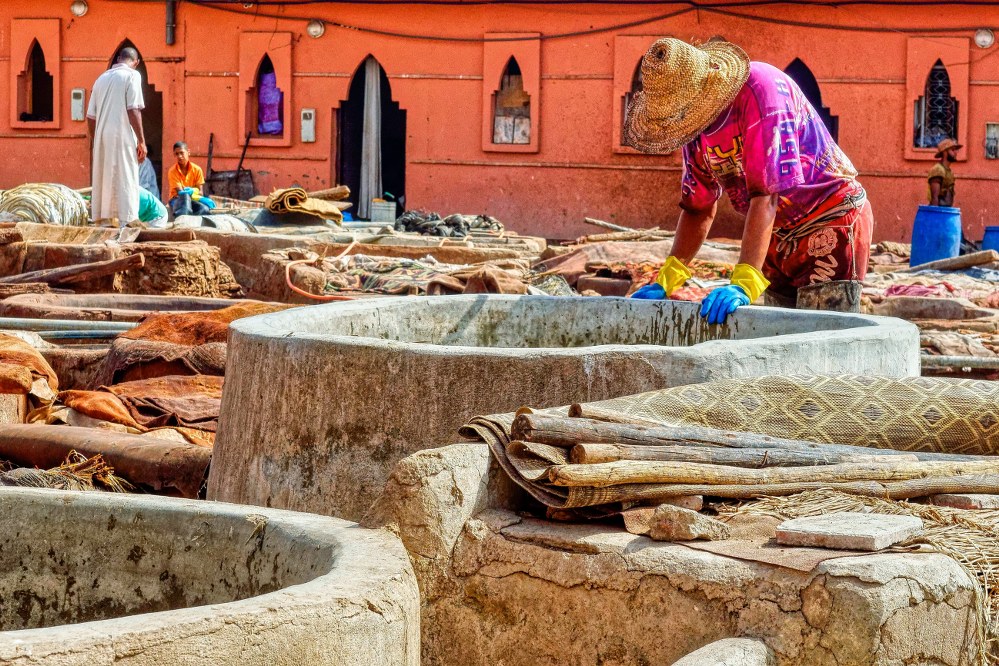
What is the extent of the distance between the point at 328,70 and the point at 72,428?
569 inches

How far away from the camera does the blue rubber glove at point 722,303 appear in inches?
198

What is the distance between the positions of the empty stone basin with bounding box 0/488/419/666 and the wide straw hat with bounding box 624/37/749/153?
2.95m

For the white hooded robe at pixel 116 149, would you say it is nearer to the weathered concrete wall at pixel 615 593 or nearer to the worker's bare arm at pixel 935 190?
the worker's bare arm at pixel 935 190

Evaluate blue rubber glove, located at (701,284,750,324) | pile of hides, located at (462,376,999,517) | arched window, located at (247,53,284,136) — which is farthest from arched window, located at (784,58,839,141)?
pile of hides, located at (462,376,999,517)

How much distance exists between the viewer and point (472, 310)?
538 centimetres

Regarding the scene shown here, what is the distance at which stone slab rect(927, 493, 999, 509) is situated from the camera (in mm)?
3174

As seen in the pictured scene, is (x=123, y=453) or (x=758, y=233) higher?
(x=758, y=233)

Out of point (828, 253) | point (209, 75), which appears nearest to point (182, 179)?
point (209, 75)

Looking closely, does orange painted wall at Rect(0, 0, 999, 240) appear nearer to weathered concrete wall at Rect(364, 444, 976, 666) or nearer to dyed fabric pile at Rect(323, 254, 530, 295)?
dyed fabric pile at Rect(323, 254, 530, 295)

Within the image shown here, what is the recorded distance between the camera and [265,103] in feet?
66.4

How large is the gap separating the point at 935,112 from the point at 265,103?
30.6 feet

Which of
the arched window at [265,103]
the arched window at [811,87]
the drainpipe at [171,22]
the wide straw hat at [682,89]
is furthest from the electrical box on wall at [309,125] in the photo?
the wide straw hat at [682,89]

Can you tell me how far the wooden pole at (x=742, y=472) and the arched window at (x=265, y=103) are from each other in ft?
57.5

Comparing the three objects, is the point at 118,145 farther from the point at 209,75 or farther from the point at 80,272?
the point at 209,75
